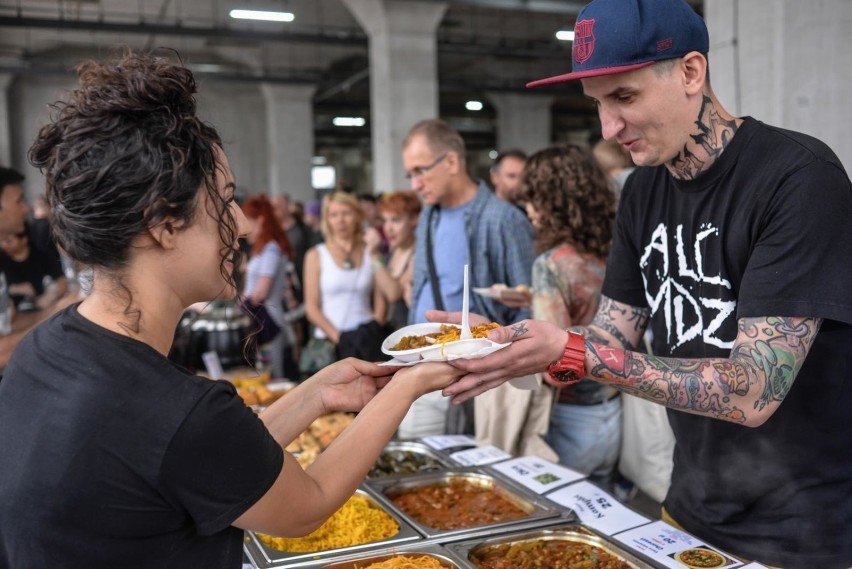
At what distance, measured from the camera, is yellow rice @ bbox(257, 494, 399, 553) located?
6.97ft

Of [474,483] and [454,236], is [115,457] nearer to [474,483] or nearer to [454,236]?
[474,483]

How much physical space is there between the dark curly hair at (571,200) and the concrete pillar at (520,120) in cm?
1838

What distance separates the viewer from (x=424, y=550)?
2031 millimetres

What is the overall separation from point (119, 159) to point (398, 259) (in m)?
4.57

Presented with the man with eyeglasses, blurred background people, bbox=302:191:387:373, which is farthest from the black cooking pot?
the man with eyeglasses

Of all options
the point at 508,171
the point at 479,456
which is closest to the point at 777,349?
the point at 479,456

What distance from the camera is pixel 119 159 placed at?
112cm

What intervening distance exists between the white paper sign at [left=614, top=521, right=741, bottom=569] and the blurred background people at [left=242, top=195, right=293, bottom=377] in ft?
14.0

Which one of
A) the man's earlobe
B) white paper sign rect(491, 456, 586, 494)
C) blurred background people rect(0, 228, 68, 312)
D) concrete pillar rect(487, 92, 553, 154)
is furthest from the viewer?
concrete pillar rect(487, 92, 553, 154)

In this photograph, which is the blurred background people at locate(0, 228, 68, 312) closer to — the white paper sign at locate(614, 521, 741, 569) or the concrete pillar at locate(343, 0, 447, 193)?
the white paper sign at locate(614, 521, 741, 569)

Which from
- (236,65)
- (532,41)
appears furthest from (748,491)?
(236,65)

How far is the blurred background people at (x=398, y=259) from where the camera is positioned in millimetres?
5328

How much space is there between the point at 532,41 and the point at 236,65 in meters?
7.76

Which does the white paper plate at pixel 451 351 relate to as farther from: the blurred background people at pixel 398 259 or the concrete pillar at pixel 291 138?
the concrete pillar at pixel 291 138
